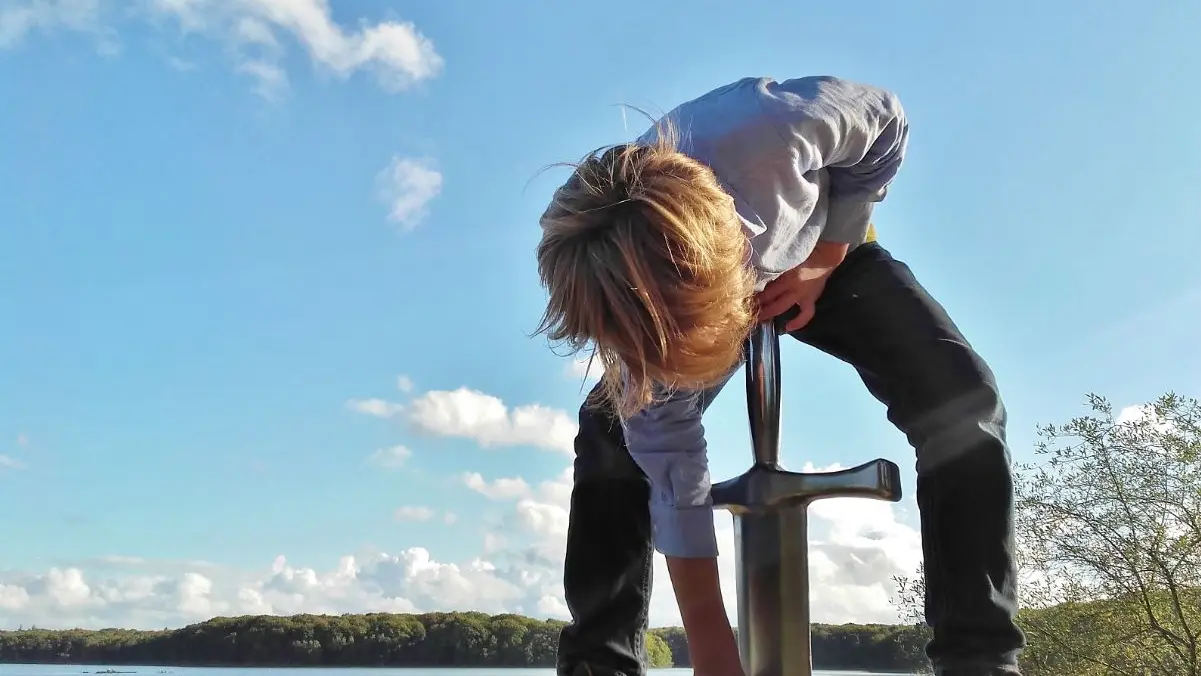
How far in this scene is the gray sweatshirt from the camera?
0.89 meters

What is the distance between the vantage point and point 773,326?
1102mm

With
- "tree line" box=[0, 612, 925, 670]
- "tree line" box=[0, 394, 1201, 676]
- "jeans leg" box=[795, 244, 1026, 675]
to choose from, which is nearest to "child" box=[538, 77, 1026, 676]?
"jeans leg" box=[795, 244, 1026, 675]

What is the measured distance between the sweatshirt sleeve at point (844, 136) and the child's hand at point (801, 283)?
19 mm

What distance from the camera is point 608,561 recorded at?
1028mm

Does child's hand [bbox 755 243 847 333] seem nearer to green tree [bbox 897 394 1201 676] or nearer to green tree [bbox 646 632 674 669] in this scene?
green tree [bbox 646 632 674 669]

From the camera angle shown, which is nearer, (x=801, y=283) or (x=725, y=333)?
(x=725, y=333)

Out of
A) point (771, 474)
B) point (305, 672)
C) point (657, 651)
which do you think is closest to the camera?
point (771, 474)

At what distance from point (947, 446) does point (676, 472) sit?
296 millimetres

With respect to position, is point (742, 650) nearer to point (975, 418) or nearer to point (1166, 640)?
point (975, 418)

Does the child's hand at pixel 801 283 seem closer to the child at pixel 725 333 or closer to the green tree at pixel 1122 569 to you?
the child at pixel 725 333

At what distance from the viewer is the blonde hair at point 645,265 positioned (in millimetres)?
757

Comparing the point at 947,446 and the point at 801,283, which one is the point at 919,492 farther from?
the point at 801,283

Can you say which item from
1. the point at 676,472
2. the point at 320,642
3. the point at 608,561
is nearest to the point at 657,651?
the point at 608,561

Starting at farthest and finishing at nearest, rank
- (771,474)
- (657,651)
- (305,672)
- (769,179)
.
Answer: (305,672)
(657,651)
(771,474)
(769,179)
